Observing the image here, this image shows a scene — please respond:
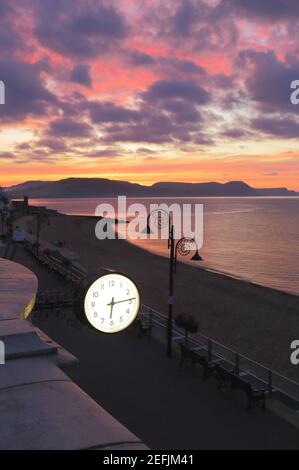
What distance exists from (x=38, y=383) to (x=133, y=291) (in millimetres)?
1258

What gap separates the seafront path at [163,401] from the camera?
31.5 ft

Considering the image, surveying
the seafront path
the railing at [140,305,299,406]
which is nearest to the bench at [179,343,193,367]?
the seafront path

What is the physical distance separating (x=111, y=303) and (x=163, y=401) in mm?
7808

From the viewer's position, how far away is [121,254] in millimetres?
59938

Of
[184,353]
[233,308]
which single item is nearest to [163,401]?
[184,353]

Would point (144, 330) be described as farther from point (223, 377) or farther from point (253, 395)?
point (253, 395)

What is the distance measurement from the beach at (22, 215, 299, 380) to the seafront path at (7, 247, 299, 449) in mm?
3226

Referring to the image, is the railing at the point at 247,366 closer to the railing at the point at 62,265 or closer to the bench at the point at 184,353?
the bench at the point at 184,353

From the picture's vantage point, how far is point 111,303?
429 centimetres

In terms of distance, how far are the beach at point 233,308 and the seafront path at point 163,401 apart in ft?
10.6

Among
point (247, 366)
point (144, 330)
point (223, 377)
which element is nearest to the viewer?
point (223, 377)

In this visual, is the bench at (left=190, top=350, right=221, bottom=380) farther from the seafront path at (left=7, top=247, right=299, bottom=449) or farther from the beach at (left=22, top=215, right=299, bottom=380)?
the beach at (left=22, top=215, right=299, bottom=380)

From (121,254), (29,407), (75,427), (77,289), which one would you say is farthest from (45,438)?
(121,254)
